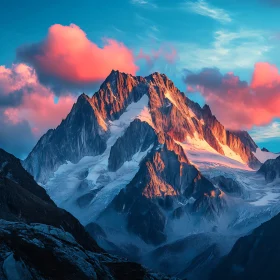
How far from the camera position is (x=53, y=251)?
115m

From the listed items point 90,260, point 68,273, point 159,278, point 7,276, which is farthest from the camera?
point 159,278

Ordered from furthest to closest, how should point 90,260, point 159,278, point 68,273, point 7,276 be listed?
point 159,278, point 90,260, point 68,273, point 7,276

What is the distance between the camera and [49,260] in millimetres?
110750

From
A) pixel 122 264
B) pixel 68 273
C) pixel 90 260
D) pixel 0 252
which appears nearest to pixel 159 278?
pixel 122 264

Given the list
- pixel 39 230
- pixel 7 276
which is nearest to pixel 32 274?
pixel 7 276

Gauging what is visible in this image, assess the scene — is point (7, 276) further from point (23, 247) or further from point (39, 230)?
point (39, 230)

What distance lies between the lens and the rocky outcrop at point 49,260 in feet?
339

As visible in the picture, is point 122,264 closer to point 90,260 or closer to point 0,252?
point 90,260

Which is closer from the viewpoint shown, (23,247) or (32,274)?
(32,274)

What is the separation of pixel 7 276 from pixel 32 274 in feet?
12.6

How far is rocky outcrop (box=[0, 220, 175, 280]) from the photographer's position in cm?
10325

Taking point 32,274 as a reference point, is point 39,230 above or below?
above

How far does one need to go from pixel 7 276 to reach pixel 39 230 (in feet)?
71.3

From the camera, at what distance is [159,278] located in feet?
425
